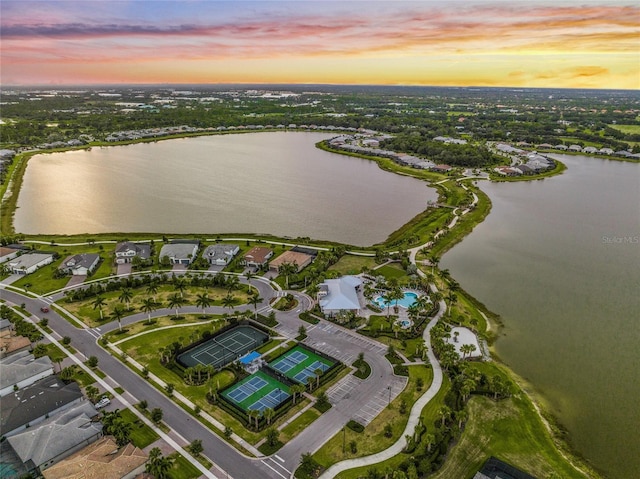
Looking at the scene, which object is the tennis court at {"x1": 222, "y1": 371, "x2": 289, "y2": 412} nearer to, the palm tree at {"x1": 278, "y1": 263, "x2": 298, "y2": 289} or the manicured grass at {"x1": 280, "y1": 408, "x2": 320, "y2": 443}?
the manicured grass at {"x1": 280, "y1": 408, "x2": 320, "y2": 443}

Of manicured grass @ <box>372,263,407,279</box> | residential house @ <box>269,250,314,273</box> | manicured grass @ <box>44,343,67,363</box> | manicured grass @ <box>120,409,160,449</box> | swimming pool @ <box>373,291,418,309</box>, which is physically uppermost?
residential house @ <box>269,250,314,273</box>

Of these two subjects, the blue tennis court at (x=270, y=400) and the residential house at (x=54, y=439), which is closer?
the residential house at (x=54, y=439)

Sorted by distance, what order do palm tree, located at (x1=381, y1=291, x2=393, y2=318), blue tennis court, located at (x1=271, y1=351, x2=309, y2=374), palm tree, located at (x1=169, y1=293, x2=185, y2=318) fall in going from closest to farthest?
blue tennis court, located at (x1=271, y1=351, x2=309, y2=374) < palm tree, located at (x1=381, y1=291, x2=393, y2=318) < palm tree, located at (x1=169, y1=293, x2=185, y2=318)

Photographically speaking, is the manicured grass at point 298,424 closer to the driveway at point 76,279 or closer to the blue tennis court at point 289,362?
the blue tennis court at point 289,362

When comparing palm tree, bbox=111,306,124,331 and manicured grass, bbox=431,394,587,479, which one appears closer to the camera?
manicured grass, bbox=431,394,587,479

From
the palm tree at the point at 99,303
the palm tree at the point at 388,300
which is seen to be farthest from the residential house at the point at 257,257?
the palm tree at the point at 388,300

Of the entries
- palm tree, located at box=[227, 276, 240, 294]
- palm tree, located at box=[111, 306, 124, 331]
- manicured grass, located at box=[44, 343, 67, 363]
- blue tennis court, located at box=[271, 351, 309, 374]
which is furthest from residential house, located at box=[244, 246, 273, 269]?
manicured grass, located at box=[44, 343, 67, 363]
